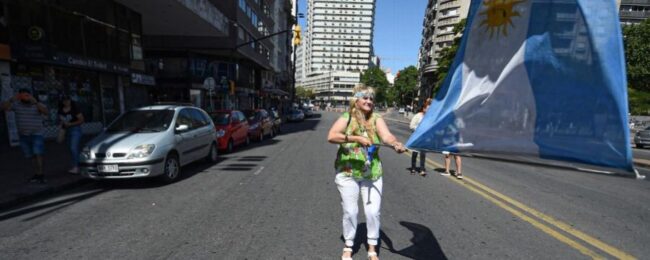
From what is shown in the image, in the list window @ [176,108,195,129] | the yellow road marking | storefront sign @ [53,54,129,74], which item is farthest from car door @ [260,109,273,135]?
the yellow road marking

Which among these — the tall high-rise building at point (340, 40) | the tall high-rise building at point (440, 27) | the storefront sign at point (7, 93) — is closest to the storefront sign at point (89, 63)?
the storefront sign at point (7, 93)

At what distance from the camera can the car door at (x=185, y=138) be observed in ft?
23.0

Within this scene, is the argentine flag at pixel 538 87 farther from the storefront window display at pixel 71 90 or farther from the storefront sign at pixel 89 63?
the storefront sign at pixel 89 63

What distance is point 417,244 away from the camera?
12.1ft

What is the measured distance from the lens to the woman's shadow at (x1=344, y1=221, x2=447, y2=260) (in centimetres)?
346

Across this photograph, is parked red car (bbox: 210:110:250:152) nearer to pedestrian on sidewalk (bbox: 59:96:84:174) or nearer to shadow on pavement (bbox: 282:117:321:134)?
pedestrian on sidewalk (bbox: 59:96:84:174)

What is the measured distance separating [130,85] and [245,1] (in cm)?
1671

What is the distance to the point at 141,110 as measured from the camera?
755cm

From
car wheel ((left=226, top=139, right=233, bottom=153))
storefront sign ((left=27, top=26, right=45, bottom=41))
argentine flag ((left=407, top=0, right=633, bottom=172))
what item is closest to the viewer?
argentine flag ((left=407, top=0, right=633, bottom=172))

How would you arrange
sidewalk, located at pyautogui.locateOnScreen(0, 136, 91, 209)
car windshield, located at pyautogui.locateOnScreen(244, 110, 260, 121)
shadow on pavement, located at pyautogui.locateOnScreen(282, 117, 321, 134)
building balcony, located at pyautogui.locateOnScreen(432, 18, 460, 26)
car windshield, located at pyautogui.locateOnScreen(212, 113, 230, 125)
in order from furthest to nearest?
building balcony, located at pyautogui.locateOnScreen(432, 18, 460, 26) → shadow on pavement, located at pyautogui.locateOnScreen(282, 117, 321, 134) → car windshield, located at pyautogui.locateOnScreen(244, 110, 260, 121) → car windshield, located at pyautogui.locateOnScreen(212, 113, 230, 125) → sidewalk, located at pyautogui.locateOnScreen(0, 136, 91, 209)

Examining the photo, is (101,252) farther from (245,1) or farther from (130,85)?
(245,1)

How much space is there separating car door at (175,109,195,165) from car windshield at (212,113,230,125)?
11.2 feet

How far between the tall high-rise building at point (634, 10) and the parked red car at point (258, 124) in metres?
72.0

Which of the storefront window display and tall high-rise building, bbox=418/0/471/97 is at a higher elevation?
tall high-rise building, bbox=418/0/471/97
